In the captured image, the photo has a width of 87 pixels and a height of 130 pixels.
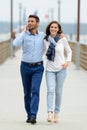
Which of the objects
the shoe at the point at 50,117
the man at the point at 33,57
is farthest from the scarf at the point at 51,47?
the shoe at the point at 50,117

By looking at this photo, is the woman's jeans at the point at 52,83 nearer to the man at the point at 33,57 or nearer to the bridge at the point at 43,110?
the man at the point at 33,57

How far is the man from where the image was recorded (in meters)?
9.38

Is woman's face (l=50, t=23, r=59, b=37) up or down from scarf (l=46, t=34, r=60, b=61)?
up

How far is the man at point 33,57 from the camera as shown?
938 centimetres

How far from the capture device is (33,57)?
942 centimetres

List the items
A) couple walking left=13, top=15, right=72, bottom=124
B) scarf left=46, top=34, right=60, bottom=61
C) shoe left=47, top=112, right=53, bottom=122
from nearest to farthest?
scarf left=46, top=34, right=60, bottom=61, couple walking left=13, top=15, right=72, bottom=124, shoe left=47, top=112, right=53, bottom=122

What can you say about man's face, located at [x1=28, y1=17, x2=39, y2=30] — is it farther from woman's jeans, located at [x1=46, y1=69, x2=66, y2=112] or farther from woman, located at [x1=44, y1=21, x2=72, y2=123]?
woman's jeans, located at [x1=46, y1=69, x2=66, y2=112]

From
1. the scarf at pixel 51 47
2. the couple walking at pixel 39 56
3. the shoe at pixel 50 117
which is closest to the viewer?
the scarf at pixel 51 47

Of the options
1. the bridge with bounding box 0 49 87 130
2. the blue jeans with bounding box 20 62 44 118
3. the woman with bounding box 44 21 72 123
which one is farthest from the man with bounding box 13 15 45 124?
the bridge with bounding box 0 49 87 130

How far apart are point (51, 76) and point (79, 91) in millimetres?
6757

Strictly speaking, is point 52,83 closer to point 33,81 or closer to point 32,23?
point 33,81

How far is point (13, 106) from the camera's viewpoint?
40.3 ft

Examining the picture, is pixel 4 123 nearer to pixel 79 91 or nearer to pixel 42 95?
pixel 42 95

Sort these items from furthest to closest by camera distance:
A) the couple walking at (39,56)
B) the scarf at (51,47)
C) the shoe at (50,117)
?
1. the shoe at (50,117)
2. the couple walking at (39,56)
3. the scarf at (51,47)
